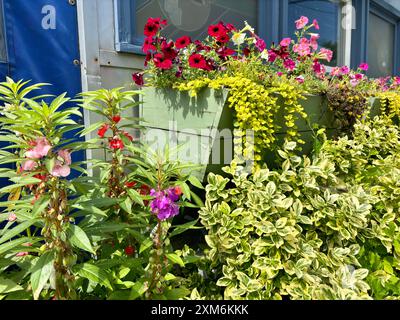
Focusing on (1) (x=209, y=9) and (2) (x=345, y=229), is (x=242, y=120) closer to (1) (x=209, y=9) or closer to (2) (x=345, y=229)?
(2) (x=345, y=229)

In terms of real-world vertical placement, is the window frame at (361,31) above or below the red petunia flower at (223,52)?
above

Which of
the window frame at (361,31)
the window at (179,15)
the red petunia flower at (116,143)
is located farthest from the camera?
the window frame at (361,31)

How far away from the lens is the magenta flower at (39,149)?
1170mm

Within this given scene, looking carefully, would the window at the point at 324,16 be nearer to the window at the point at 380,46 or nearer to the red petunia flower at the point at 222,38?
the window at the point at 380,46

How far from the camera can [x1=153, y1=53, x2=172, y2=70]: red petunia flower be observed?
2328 millimetres

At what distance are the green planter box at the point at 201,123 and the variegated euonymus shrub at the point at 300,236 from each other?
0.22m

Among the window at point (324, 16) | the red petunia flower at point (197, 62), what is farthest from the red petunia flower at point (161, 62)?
the window at point (324, 16)

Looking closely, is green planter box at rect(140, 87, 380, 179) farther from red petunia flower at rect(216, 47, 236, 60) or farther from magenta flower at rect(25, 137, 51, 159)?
magenta flower at rect(25, 137, 51, 159)

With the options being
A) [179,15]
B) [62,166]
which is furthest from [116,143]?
[179,15]

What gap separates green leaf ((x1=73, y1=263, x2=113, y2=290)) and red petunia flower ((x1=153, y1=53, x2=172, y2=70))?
1508mm

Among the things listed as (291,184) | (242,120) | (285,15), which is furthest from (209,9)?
(291,184)

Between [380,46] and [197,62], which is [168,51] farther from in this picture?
[380,46]

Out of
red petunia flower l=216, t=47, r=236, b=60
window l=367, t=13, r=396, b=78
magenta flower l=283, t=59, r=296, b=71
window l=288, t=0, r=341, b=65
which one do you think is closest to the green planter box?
magenta flower l=283, t=59, r=296, b=71

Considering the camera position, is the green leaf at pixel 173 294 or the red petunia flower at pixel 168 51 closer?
the green leaf at pixel 173 294
